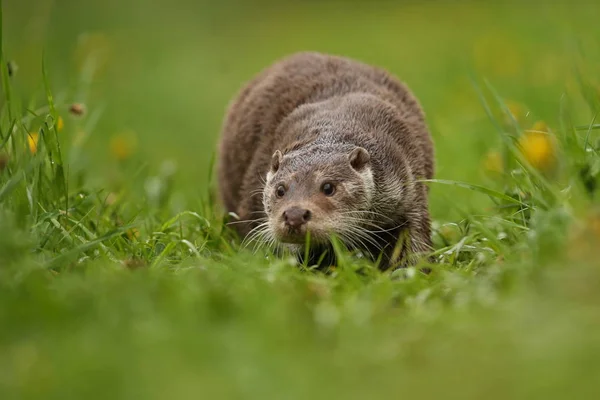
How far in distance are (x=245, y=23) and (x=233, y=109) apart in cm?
1480

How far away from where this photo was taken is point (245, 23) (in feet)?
70.7

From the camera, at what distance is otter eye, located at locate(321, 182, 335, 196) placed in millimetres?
5270

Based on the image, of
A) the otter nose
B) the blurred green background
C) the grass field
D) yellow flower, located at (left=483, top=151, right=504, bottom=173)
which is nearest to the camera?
the grass field

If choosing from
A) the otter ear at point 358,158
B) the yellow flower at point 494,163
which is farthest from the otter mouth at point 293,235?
the yellow flower at point 494,163

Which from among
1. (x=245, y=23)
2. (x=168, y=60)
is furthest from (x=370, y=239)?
(x=245, y=23)

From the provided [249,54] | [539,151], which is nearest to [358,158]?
[539,151]

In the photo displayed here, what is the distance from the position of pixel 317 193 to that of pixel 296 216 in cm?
29

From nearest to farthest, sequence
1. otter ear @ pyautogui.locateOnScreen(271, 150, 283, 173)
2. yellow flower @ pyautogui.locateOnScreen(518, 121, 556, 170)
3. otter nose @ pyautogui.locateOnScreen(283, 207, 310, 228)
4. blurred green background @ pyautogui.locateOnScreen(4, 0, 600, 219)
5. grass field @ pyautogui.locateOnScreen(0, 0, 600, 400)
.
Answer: grass field @ pyautogui.locateOnScreen(0, 0, 600, 400) → yellow flower @ pyautogui.locateOnScreen(518, 121, 556, 170) → otter nose @ pyautogui.locateOnScreen(283, 207, 310, 228) → otter ear @ pyautogui.locateOnScreen(271, 150, 283, 173) → blurred green background @ pyautogui.locateOnScreen(4, 0, 600, 219)

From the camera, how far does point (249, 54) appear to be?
58.5 ft

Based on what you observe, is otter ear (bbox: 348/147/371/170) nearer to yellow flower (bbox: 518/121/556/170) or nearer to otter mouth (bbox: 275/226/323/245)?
otter mouth (bbox: 275/226/323/245)

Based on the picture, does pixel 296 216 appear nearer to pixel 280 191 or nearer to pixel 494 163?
pixel 280 191

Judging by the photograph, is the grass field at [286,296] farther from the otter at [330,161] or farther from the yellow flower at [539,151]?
the otter at [330,161]

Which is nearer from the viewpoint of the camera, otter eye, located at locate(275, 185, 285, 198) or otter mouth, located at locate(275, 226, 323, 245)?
otter mouth, located at locate(275, 226, 323, 245)

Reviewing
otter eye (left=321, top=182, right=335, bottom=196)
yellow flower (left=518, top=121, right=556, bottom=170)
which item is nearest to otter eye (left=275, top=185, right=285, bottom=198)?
otter eye (left=321, top=182, right=335, bottom=196)
